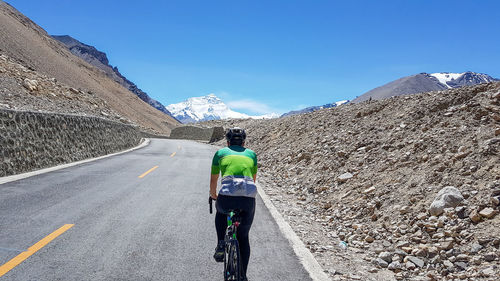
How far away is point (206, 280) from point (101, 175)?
775cm

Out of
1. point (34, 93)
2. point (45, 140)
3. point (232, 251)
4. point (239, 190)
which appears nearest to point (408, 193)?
point (239, 190)

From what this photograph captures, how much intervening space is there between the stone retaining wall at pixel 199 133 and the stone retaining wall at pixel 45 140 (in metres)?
21.2

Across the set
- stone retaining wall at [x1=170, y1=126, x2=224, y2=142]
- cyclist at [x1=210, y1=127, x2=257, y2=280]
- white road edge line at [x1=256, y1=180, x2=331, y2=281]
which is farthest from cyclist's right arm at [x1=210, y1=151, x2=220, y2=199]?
stone retaining wall at [x1=170, y1=126, x2=224, y2=142]

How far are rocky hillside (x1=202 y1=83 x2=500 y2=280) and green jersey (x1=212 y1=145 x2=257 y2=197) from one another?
1915 millimetres

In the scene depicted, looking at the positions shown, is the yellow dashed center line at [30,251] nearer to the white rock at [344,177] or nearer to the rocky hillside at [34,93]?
the white rock at [344,177]

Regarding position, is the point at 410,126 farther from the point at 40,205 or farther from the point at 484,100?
the point at 40,205

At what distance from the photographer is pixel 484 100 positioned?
9.17m

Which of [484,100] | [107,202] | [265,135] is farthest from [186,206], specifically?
[265,135]

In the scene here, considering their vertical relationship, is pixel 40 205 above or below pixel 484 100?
below

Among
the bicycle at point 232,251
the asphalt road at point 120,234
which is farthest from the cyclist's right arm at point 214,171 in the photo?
the asphalt road at point 120,234

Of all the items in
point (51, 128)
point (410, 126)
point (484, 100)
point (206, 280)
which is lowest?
point (206, 280)

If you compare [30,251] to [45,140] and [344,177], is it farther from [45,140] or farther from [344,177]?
[45,140]

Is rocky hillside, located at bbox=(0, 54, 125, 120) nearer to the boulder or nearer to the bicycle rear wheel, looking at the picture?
the bicycle rear wheel

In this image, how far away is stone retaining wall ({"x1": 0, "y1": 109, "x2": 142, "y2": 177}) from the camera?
9695mm
